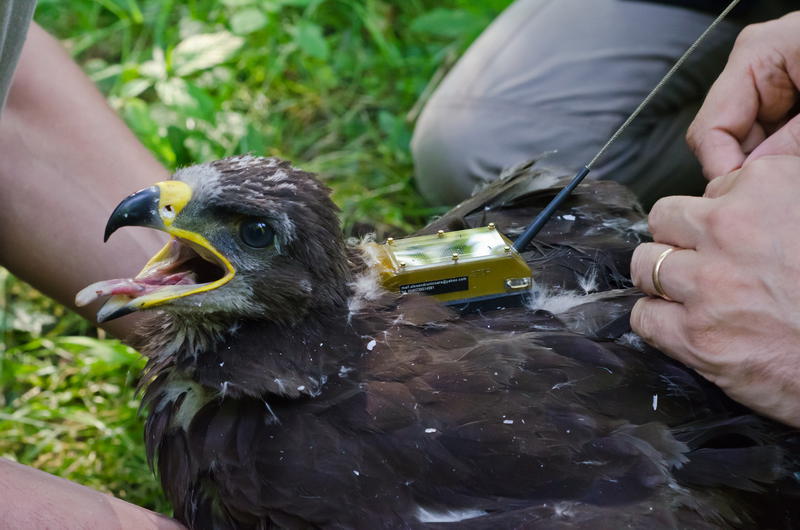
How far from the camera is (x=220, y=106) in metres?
3.77

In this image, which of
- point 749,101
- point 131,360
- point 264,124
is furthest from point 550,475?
point 264,124

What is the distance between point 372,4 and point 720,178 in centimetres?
267

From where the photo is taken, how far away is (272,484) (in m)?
1.67

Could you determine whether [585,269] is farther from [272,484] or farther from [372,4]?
[372,4]

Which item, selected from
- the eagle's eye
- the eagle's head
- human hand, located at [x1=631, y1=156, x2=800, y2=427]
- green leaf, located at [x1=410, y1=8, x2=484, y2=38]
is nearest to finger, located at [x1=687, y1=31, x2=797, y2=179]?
human hand, located at [x1=631, y1=156, x2=800, y2=427]

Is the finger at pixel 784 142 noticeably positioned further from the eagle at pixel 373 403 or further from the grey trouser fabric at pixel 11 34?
the grey trouser fabric at pixel 11 34

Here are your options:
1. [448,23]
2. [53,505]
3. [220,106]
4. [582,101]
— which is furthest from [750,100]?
[220,106]

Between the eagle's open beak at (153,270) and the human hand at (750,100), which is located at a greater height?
the eagle's open beak at (153,270)

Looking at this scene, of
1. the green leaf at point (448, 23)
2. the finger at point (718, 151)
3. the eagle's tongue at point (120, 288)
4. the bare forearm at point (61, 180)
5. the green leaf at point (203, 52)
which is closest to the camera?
the eagle's tongue at point (120, 288)

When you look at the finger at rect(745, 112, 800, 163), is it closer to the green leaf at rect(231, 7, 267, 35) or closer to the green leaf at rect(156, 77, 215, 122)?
the green leaf at rect(156, 77, 215, 122)

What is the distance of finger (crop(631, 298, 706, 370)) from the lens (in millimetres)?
1746

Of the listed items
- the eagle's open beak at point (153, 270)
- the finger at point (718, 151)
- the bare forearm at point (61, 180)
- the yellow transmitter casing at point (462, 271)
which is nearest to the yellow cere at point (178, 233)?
the eagle's open beak at point (153, 270)

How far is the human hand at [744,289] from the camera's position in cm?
166

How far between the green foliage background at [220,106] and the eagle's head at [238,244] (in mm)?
1203
